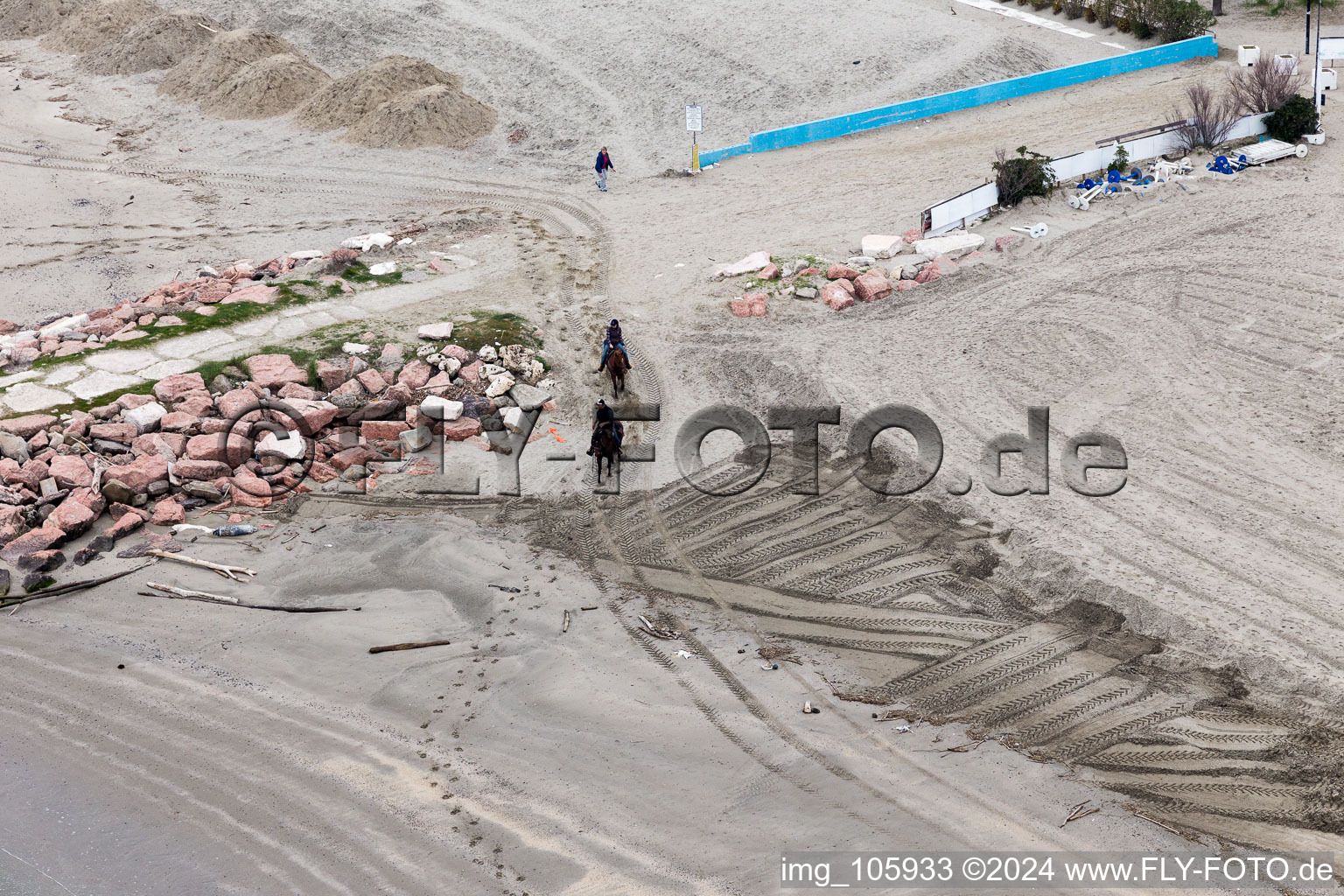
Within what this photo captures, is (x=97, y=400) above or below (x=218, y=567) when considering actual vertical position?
above

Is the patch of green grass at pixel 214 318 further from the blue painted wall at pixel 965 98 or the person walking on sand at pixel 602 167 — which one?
the blue painted wall at pixel 965 98

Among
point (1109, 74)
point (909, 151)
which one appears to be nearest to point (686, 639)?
point (909, 151)

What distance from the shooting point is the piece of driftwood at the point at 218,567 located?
13.0 meters

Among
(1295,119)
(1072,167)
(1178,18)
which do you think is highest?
(1178,18)

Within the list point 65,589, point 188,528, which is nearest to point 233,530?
point 188,528

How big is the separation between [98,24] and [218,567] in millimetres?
30486

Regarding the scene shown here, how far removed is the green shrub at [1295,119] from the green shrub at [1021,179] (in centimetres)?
528

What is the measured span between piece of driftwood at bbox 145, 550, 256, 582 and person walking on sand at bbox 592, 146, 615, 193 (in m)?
13.3

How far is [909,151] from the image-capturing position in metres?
24.0

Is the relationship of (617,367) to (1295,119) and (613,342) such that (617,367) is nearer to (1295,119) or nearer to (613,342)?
(613,342)

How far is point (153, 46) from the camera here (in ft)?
108

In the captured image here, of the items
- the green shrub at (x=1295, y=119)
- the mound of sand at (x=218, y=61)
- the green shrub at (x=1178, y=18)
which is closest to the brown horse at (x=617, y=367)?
the green shrub at (x=1295, y=119)

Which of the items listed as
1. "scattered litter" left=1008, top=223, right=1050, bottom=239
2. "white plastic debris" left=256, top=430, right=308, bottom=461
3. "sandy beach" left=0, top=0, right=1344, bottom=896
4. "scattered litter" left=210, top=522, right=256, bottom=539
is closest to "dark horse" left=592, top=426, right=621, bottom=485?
"sandy beach" left=0, top=0, right=1344, bottom=896

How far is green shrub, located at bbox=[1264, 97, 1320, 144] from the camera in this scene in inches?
859
